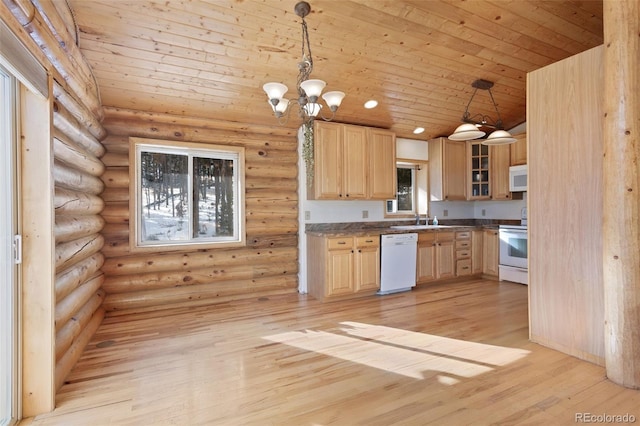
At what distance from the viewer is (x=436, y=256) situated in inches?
203

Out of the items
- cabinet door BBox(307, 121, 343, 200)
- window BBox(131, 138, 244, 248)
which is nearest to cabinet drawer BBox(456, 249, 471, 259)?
cabinet door BBox(307, 121, 343, 200)

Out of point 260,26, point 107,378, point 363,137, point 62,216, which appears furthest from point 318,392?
point 363,137

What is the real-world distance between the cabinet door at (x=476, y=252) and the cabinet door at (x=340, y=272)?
8.05 feet

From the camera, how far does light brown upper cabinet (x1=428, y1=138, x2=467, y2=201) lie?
225 inches

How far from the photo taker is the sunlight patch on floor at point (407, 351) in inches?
96.7

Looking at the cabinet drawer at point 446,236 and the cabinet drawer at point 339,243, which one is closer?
the cabinet drawer at point 339,243

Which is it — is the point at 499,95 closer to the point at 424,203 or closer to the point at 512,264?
the point at 424,203

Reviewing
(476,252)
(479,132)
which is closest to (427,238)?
(476,252)

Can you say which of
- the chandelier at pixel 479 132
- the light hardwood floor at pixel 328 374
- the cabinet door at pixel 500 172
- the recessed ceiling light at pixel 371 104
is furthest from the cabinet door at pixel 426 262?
the recessed ceiling light at pixel 371 104

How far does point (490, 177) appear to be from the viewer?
5715 millimetres

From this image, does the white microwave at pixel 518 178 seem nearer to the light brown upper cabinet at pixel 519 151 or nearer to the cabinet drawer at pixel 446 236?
the light brown upper cabinet at pixel 519 151

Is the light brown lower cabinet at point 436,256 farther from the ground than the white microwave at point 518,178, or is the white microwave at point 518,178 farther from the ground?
the white microwave at point 518,178

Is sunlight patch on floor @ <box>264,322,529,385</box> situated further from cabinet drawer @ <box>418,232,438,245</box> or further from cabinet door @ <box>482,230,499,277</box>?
cabinet door @ <box>482,230,499,277</box>

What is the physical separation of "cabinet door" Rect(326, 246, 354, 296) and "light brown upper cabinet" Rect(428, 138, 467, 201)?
2.38m
